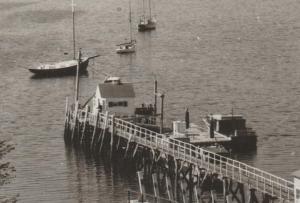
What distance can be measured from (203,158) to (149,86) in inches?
2327

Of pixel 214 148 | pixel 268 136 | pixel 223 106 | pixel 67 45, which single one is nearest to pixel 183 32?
pixel 67 45

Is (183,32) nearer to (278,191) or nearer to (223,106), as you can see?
(223,106)

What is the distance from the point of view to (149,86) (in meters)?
128

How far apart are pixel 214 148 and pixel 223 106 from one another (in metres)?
33.3

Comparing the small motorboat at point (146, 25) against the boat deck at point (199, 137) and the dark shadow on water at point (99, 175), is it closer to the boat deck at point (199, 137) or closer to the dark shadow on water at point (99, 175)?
the dark shadow on water at point (99, 175)

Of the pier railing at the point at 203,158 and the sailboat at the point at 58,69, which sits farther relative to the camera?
the sailboat at the point at 58,69

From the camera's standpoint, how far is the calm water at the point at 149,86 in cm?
8156

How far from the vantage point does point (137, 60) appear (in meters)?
156

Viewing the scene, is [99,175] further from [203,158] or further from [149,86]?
[149,86]

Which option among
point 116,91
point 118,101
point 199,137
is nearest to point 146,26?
point 116,91

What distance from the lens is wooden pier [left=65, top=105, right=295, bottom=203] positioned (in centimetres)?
6206

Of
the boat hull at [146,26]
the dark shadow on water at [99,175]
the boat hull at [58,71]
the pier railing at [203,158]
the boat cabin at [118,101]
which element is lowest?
the dark shadow on water at [99,175]

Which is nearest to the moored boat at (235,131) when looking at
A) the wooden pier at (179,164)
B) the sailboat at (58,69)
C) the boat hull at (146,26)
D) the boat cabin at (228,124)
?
the boat cabin at (228,124)

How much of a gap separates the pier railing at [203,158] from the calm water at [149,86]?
3472mm
